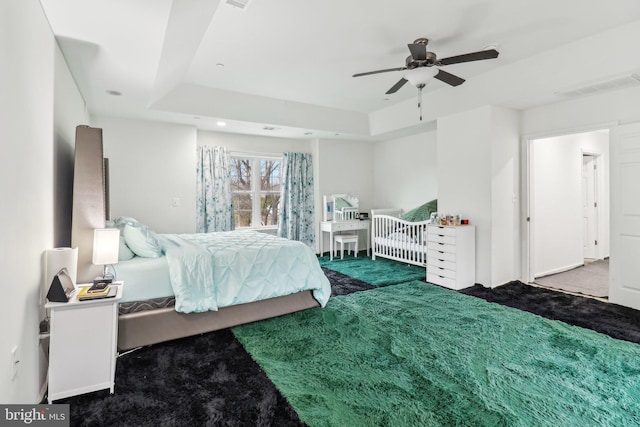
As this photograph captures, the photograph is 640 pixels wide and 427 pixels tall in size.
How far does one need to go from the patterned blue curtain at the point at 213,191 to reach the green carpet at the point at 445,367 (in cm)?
283

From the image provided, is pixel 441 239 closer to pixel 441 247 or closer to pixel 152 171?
pixel 441 247

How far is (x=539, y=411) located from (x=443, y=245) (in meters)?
2.62

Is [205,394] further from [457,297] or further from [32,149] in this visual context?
[457,297]

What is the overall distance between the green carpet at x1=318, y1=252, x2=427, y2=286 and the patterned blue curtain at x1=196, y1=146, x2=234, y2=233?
1930 mm

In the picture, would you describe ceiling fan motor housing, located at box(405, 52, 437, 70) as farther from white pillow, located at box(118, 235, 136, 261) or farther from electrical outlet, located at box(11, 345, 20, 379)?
electrical outlet, located at box(11, 345, 20, 379)

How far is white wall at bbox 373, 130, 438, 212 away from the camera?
5848mm

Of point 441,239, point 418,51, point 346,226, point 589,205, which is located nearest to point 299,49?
point 418,51

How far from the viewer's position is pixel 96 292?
202 centimetres

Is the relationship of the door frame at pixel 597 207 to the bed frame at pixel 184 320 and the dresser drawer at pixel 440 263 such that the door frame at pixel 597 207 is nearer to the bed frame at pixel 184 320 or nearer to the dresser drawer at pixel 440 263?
the dresser drawer at pixel 440 263

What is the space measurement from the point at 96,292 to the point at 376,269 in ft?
12.9

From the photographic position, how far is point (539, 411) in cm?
176

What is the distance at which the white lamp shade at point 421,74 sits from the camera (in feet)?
9.63

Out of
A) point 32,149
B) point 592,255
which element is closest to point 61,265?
point 32,149

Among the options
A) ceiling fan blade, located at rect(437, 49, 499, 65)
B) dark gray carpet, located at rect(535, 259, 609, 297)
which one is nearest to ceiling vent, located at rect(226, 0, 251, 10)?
ceiling fan blade, located at rect(437, 49, 499, 65)
